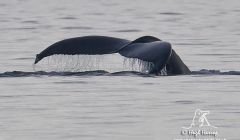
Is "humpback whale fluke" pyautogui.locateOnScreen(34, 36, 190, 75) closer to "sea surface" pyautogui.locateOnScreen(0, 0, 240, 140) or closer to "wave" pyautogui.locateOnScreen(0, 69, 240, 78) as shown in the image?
"sea surface" pyautogui.locateOnScreen(0, 0, 240, 140)

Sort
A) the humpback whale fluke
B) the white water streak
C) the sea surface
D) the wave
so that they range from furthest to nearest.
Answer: the white water streak < the wave < the humpback whale fluke < the sea surface

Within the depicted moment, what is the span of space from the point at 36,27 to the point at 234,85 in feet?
53.1

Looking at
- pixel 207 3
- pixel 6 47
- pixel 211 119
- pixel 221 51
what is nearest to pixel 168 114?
pixel 211 119

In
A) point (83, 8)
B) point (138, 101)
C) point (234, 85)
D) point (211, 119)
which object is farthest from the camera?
point (83, 8)

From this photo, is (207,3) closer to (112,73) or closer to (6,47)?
(6,47)

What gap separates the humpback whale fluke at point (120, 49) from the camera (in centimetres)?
1503

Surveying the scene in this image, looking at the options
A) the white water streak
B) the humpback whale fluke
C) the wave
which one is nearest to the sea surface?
the wave

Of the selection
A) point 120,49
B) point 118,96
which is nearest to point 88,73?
point 118,96

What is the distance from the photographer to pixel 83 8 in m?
46.2

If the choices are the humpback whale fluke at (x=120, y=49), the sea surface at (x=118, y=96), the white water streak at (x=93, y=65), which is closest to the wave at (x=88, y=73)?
the sea surface at (x=118, y=96)

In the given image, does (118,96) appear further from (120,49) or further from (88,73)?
(88,73)

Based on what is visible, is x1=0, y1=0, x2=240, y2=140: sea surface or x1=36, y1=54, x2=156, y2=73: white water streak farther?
x1=36, y1=54, x2=156, y2=73: white water streak

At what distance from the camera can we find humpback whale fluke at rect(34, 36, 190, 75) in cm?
1503

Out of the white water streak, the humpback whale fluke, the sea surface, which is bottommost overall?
the sea surface
